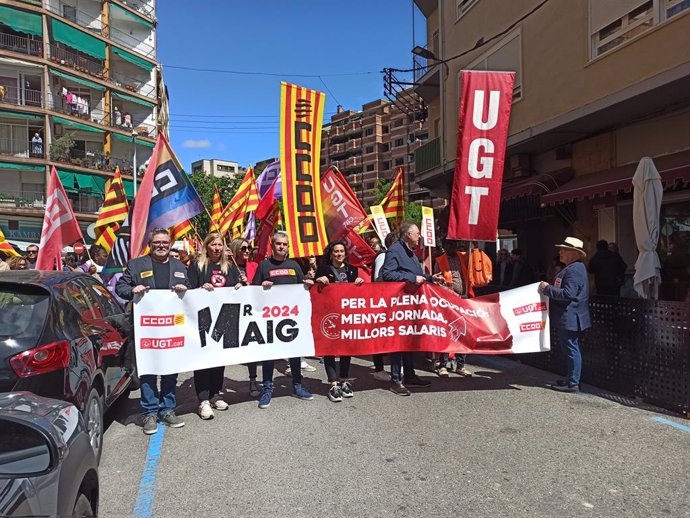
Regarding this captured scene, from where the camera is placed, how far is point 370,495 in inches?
140

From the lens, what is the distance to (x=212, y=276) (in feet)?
18.6

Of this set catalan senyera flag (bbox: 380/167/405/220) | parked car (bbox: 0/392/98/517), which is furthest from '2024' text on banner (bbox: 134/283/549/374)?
catalan senyera flag (bbox: 380/167/405/220)

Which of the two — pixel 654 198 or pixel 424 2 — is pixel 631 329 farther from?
pixel 424 2

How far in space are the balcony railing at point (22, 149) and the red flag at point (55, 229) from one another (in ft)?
101

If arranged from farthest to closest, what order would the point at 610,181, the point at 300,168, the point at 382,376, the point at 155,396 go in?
the point at 610,181
the point at 300,168
the point at 382,376
the point at 155,396

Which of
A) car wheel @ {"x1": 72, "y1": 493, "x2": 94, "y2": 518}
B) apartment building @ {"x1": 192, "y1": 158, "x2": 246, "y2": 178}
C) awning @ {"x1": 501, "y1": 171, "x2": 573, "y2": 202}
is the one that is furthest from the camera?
apartment building @ {"x1": 192, "y1": 158, "x2": 246, "y2": 178}

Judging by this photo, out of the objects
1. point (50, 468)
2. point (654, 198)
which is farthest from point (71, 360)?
point (654, 198)

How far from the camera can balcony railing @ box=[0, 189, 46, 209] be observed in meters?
32.3

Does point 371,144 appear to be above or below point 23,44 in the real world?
above

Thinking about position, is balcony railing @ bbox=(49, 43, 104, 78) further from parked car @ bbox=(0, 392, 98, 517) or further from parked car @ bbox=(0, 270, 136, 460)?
parked car @ bbox=(0, 392, 98, 517)

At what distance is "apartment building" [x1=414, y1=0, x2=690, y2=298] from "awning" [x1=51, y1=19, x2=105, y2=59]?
30.1m

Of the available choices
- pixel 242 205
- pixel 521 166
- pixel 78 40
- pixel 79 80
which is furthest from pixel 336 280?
pixel 78 40

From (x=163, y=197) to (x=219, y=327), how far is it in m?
1.90

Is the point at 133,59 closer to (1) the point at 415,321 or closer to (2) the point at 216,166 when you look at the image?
(1) the point at 415,321
